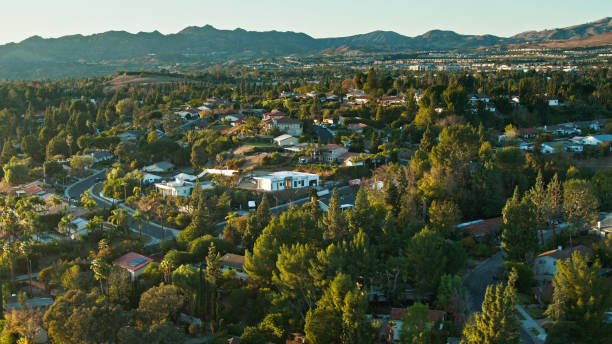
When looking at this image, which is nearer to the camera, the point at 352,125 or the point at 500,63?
the point at 352,125

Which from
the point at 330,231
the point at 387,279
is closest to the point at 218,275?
the point at 330,231

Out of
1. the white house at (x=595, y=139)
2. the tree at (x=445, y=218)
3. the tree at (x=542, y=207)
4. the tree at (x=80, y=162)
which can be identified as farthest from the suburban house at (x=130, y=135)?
the white house at (x=595, y=139)

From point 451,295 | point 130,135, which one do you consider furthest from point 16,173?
point 451,295

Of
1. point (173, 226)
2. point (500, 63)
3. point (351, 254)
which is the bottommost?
point (173, 226)

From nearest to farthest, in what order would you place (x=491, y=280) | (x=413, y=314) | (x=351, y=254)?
1. (x=413, y=314)
2. (x=351, y=254)
3. (x=491, y=280)

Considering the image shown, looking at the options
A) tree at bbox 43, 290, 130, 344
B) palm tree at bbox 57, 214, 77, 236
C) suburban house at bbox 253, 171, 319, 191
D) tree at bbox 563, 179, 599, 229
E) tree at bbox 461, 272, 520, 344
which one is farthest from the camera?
suburban house at bbox 253, 171, 319, 191

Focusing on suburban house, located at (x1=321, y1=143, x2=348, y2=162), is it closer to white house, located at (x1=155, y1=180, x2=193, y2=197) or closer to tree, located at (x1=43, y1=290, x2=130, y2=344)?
white house, located at (x1=155, y1=180, x2=193, y2=197)

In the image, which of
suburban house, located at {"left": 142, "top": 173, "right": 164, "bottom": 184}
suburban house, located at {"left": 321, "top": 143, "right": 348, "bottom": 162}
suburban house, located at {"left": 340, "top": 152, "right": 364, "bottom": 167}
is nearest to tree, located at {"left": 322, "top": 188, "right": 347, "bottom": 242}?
suburban house, located at {"left": 340, "top": 152, "right": 364, "bottom": 167}

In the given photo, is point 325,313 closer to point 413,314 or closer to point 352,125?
point 413,314
